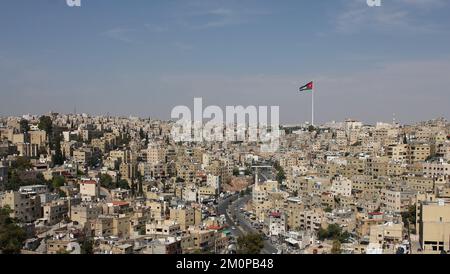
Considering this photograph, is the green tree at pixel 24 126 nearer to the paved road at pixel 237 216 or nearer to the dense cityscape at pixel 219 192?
the dense cityscape at pixel 219 192

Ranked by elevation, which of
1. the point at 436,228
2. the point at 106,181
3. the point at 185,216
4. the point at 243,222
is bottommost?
the point at 243,222

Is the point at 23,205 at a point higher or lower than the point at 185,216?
higher

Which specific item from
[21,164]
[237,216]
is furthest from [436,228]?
[21,164]

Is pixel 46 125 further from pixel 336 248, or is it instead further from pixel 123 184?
pixel 336 248

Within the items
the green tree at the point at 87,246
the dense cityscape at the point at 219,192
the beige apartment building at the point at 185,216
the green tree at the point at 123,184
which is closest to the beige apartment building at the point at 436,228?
the dense cityscape at the point at 219,192

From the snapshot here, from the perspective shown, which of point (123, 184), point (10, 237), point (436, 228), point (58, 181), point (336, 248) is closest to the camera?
point (436, 228)

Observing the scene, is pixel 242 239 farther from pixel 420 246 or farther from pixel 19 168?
pixel 19 168
